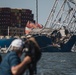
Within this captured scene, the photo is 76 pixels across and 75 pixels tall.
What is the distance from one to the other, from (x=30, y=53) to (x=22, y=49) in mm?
398

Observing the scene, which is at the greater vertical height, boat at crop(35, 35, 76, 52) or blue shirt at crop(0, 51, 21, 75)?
blue shirt at crop(0, 51, 21, 75)

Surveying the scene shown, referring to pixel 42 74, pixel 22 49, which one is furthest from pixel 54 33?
pixel 22 49

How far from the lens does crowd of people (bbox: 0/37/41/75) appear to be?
9766mm

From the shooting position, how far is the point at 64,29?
6388 inches

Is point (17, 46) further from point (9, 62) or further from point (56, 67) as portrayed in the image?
point (56, 67)

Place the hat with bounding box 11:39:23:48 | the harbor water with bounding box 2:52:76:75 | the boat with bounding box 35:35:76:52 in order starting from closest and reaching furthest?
the hat with bounding box 11:39:23:48 < the harbor water with bounding box 2:52:76:75 < the boat with bounding box 35:35:76:52

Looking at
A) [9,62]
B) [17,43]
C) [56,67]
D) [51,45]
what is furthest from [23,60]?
[51,45]

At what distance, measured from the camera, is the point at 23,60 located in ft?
32.1

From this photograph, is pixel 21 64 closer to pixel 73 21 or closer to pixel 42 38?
pixel 42 38

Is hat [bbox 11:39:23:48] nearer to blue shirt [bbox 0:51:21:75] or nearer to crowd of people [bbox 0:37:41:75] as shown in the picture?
crowd of people [bbox 0:37:41:75]

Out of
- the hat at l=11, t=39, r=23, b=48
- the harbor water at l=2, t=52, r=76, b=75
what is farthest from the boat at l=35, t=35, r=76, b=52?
the hat at l=11, t=39, r=23, b=48

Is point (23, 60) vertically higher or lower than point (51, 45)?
higher

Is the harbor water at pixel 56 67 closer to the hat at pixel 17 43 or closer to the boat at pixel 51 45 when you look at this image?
the hat at pixel 17 43

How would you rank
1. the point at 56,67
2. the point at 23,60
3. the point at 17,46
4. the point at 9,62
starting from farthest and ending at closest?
the point at 56,67 < the point at 17,46 < the point at 9,62 < the point at 23,60
